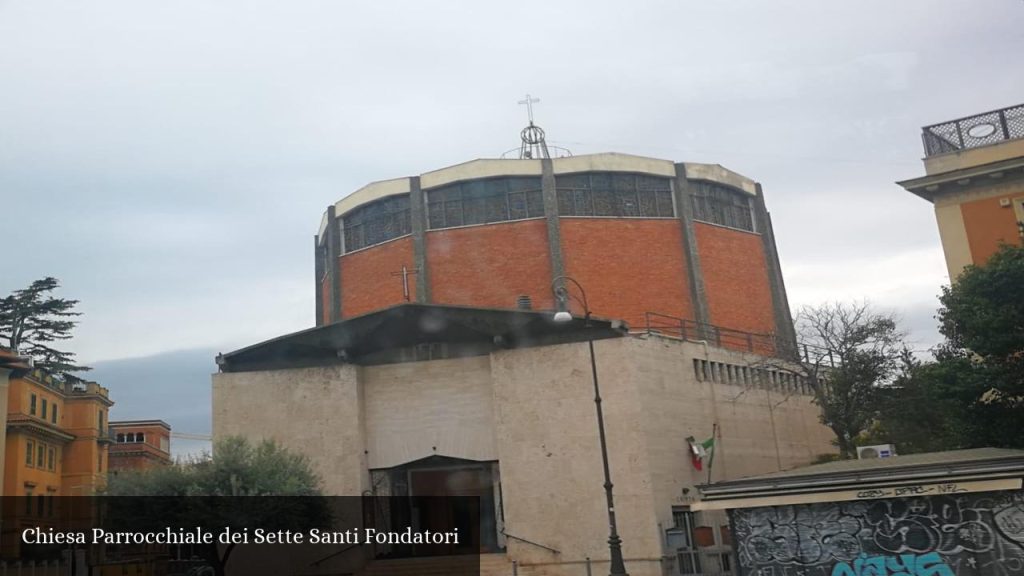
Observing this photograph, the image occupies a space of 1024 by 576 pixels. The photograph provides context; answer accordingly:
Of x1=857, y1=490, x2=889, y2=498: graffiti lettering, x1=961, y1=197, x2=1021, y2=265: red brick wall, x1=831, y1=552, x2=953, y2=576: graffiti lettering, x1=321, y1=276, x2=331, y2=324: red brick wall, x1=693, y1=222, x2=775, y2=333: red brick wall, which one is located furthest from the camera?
x1=321, y1=276, x2=331, y2=324: red brick wall

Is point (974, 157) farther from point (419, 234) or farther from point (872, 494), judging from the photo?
point (419, 234)

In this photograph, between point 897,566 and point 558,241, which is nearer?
point 897,566

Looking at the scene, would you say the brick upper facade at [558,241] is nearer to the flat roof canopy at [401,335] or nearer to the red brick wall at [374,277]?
the red brick wall at [374,277]

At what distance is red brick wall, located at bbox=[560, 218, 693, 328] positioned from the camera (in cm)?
4022

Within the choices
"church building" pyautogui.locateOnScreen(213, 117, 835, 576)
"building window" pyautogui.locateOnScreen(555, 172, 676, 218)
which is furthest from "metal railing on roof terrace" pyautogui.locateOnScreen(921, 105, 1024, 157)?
"building window" pyautogui.locateOnScreen(555, 172, 676, 218)

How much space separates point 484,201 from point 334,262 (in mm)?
8810

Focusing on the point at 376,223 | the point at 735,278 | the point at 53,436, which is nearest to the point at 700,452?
the point at 735,278

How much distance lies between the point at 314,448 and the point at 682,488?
1237 cm

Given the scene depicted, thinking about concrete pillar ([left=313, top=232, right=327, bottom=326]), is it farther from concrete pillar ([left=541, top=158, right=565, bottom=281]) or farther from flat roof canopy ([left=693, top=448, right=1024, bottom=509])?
flat roof canopy ([left=693, top=448, right=1024, bottom=509])

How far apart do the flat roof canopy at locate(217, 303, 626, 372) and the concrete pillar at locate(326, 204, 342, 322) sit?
12.9m

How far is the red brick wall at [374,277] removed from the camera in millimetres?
41844

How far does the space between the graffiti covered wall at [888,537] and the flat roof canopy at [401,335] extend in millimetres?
11168

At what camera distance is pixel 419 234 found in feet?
136

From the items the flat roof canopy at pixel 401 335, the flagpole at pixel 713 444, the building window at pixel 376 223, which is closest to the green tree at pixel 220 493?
the flat roof canopy at pixel 401 335
